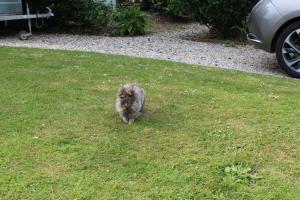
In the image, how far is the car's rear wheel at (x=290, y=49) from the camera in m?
8.26

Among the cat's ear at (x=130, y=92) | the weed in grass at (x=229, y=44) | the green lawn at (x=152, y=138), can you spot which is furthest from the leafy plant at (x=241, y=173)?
the weed in grass at (x=229, y=44)

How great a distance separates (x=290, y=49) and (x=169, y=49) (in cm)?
316

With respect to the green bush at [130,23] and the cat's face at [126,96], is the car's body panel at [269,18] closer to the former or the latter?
the cat's face at [126,96]

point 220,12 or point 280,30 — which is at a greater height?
point 280,30

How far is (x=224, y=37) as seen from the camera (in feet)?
40.9

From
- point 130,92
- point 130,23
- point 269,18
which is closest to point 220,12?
point 130,23

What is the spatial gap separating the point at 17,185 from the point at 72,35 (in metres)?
9.00

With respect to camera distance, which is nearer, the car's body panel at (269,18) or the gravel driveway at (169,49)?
the car's body panel at (269,18)

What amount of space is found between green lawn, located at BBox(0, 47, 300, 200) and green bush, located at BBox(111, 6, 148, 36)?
539 cm

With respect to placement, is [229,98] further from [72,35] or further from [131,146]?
[72,35]

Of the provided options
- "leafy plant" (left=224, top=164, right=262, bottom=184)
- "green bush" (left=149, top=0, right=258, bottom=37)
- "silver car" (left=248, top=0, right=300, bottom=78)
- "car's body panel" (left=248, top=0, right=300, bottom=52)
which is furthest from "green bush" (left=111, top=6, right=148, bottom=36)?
"leafy plant" (left=224, top=164, right=262, bottom=184)

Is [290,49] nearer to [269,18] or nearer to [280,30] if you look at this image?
[280,30]

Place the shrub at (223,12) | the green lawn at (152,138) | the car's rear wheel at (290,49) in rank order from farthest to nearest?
the shrub at (223,12) < the car's rear wheel at (290,49) < the green lawn at (152,138)

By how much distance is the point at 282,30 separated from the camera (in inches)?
328
